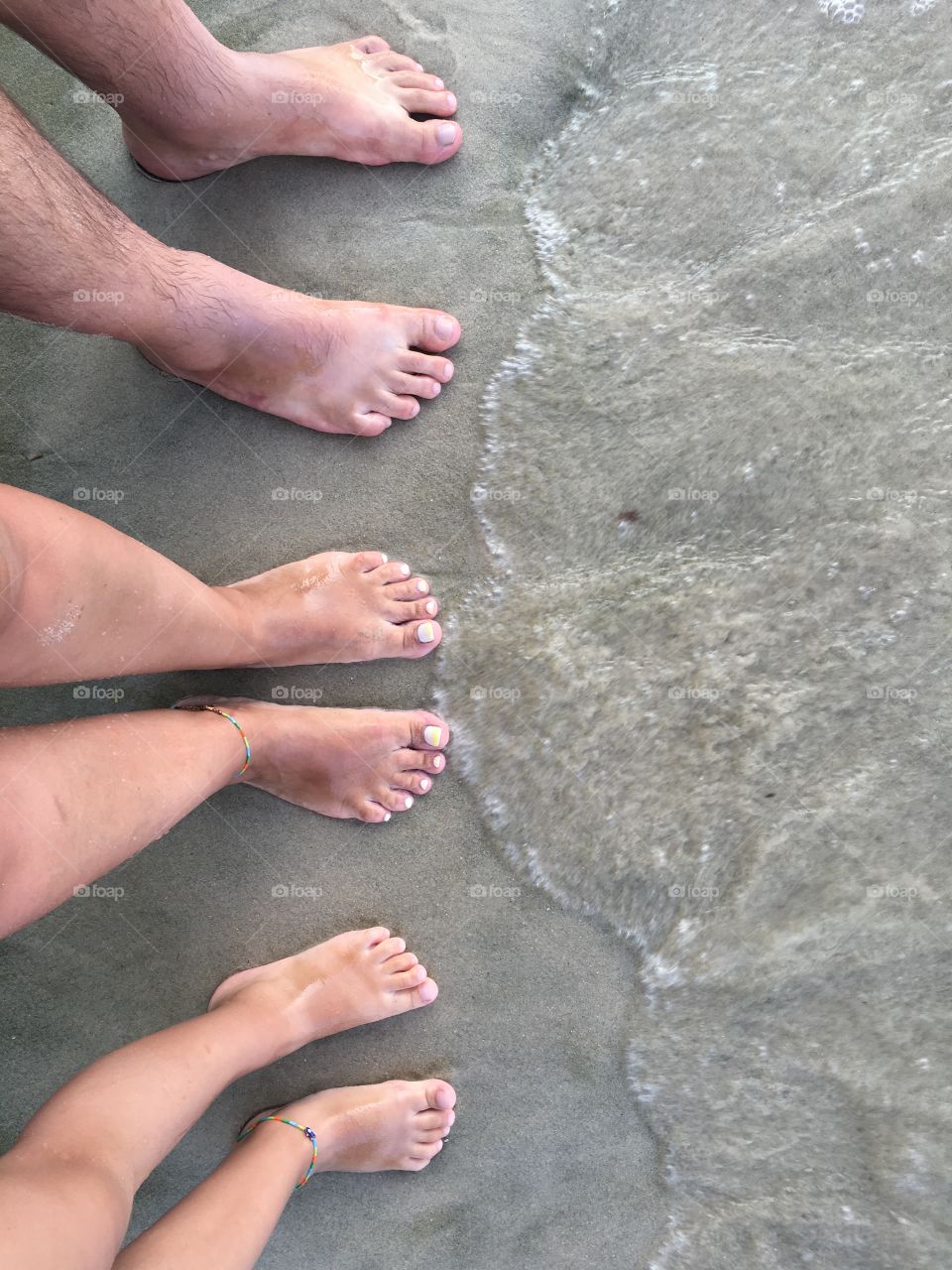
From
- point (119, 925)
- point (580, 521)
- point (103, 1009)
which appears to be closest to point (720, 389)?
point (580, 521)

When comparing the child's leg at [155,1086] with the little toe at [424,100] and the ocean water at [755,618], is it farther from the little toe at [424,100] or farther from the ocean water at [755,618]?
the little toe at [424,100]

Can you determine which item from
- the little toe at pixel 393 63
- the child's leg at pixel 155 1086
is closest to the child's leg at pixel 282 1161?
the child's leg at pixel 155 1086

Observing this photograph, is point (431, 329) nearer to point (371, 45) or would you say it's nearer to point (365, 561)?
point (365, 561)

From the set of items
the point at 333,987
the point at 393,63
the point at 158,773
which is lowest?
the point at 333,987

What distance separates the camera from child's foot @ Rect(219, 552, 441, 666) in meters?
1.74

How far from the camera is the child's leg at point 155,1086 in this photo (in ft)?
3.55

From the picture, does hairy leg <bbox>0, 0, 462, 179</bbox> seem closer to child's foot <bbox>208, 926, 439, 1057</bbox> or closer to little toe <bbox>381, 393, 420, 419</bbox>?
little toe <bbox>381, 393, 420, 419</bbox>

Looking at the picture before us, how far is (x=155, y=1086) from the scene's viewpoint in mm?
1376

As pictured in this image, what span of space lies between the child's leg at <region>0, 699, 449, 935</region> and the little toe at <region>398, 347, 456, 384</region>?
0.68 m

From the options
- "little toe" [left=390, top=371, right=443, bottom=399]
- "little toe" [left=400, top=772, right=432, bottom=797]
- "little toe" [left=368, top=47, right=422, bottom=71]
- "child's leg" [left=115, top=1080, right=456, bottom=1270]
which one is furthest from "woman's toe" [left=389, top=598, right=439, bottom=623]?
"little toe" [left=368, top=47, right=422, bottom=71]

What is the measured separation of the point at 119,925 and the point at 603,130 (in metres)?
1.88

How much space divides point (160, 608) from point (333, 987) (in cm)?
80

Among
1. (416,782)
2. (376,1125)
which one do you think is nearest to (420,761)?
(416,782)

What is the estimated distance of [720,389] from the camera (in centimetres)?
170
